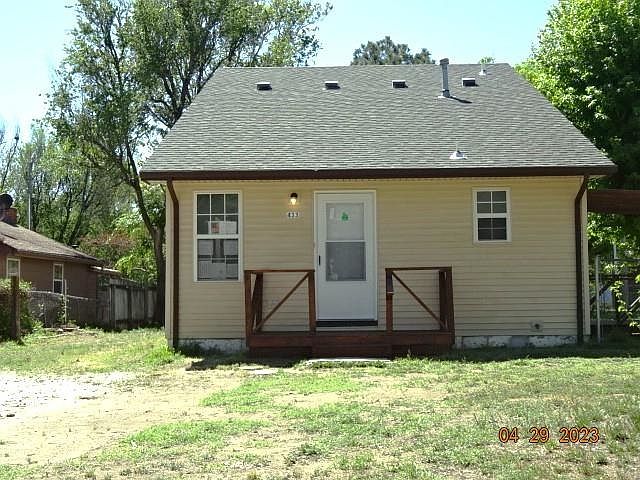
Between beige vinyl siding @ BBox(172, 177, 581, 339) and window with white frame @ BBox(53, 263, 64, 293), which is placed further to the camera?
window with white frame @ BBox(53, 263, 64, 293)

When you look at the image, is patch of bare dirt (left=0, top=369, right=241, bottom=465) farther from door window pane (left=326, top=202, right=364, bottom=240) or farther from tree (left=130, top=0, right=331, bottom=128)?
tree (left=130, top=0, right=331, bottom=128)

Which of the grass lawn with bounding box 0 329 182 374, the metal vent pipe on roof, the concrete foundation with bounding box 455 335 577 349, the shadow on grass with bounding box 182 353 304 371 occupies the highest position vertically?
the metal vent pipe on roof

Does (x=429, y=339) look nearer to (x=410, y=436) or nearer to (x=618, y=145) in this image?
(x=410, y=436)

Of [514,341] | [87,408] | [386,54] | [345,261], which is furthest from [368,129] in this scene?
[386,54]

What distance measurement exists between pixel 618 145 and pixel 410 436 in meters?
12.0

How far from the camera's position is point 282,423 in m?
6.32

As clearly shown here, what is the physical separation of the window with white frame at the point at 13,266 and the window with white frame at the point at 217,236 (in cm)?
1170

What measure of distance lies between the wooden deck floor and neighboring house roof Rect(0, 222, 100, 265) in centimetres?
1295

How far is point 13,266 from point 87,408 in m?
15.9

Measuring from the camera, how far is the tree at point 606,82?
52.1 ft

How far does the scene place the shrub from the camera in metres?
16.1

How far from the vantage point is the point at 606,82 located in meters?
16.4

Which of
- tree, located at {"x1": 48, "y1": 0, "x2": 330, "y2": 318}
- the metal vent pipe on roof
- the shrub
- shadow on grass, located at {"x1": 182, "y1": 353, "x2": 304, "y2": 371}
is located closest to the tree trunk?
tree, located at {"x1": 48, "y1": 0, "x2": 330, "y2": 318}

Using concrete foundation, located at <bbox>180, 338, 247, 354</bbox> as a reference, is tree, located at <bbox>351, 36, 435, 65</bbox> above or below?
above
